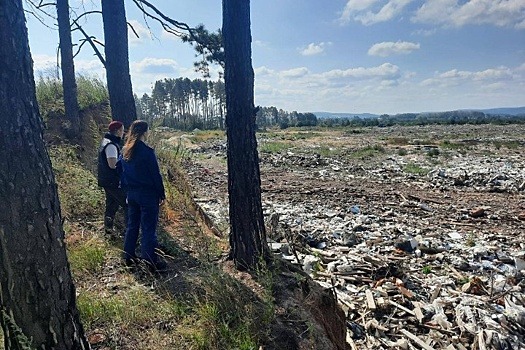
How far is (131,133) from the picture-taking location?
3561mm

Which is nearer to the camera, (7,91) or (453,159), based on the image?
(7,91)

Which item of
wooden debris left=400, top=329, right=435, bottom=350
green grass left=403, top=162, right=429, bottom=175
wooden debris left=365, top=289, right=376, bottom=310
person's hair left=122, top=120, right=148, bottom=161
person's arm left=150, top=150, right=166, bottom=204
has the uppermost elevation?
person's hair left=122, top=120, right=148, bottom=161

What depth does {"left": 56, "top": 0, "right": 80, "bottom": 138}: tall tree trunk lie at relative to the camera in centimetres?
828

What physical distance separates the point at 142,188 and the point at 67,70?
20.2 feet

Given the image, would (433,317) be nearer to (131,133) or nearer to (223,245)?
(223,245)

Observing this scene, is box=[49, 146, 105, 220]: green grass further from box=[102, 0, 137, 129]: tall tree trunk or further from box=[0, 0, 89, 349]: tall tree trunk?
box=[0, 0, 89, 349]: tall tree trunk

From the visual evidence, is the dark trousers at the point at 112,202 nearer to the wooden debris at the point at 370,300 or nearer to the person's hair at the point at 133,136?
the person's hair at the point at 133,136

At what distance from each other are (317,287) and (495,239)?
5.26 m

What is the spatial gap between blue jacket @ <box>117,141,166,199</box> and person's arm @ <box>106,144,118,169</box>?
1.94 feet

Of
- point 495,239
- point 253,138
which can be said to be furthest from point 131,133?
point 495,239

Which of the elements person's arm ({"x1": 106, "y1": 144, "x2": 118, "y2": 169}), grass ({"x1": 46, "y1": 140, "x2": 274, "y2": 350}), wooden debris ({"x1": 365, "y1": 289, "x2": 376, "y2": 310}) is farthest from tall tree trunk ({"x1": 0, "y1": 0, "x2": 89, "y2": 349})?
wooden debris ({"x1": 365, "y1": 289, "x2": 376, "y2": 310})

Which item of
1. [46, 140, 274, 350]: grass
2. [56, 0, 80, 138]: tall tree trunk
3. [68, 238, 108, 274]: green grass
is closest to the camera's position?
[46, 140, 274, 350]: grass

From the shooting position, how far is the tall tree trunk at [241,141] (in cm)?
326

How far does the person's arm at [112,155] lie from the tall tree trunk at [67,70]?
15.9ft
